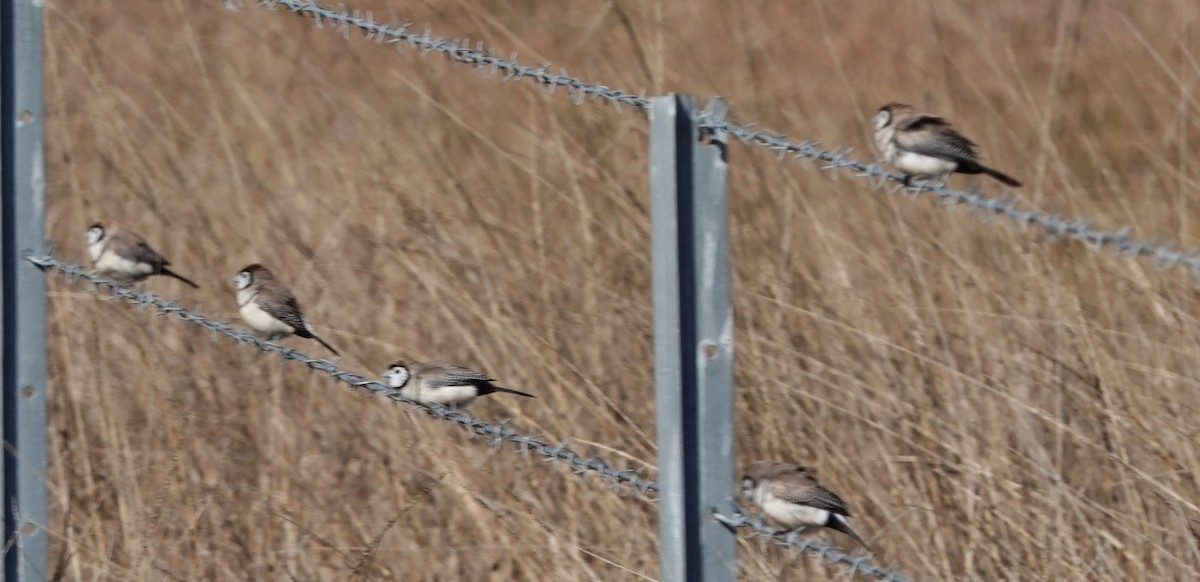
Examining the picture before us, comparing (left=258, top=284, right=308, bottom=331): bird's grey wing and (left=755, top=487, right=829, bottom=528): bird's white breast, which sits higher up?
(left=258, top=284, right=308, bottom=331): bird's grey wing

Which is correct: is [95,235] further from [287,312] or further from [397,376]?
[397,376]

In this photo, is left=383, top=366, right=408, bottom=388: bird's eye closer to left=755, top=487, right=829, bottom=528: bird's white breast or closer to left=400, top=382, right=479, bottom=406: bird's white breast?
left=400, top=382, right=479, bottom=406: bird's white breast

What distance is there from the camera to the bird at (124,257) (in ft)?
14.2

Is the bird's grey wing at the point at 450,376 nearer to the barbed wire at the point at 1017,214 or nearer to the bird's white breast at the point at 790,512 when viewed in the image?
the bird's white breast at the point at 790,512

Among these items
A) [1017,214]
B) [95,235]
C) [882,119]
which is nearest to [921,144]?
[882,119]

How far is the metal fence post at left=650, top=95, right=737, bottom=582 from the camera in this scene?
1.81 meters

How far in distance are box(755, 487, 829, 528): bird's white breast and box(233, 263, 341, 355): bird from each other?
160cm

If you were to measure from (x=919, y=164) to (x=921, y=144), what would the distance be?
4 cm

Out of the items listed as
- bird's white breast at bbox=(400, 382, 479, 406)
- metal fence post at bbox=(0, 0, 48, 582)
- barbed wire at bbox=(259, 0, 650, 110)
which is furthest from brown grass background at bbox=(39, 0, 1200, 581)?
barbed wire at bbox=(259, 0, 650, 110)

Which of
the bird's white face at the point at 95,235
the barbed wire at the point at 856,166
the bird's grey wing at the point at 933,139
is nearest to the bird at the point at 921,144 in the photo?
the bird's grey wing at the point at 933,139

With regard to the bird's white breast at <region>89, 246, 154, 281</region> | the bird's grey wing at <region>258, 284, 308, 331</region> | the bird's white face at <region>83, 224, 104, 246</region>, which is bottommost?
the bird's grey wing at <region>258, 284, 308, 331</region>

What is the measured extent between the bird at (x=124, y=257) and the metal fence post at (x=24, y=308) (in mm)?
1397

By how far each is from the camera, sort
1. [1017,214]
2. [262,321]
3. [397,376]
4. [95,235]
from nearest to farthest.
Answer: [1017,214] < [397,376] < [262,321] < [95,235]

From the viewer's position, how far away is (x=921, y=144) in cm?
340
